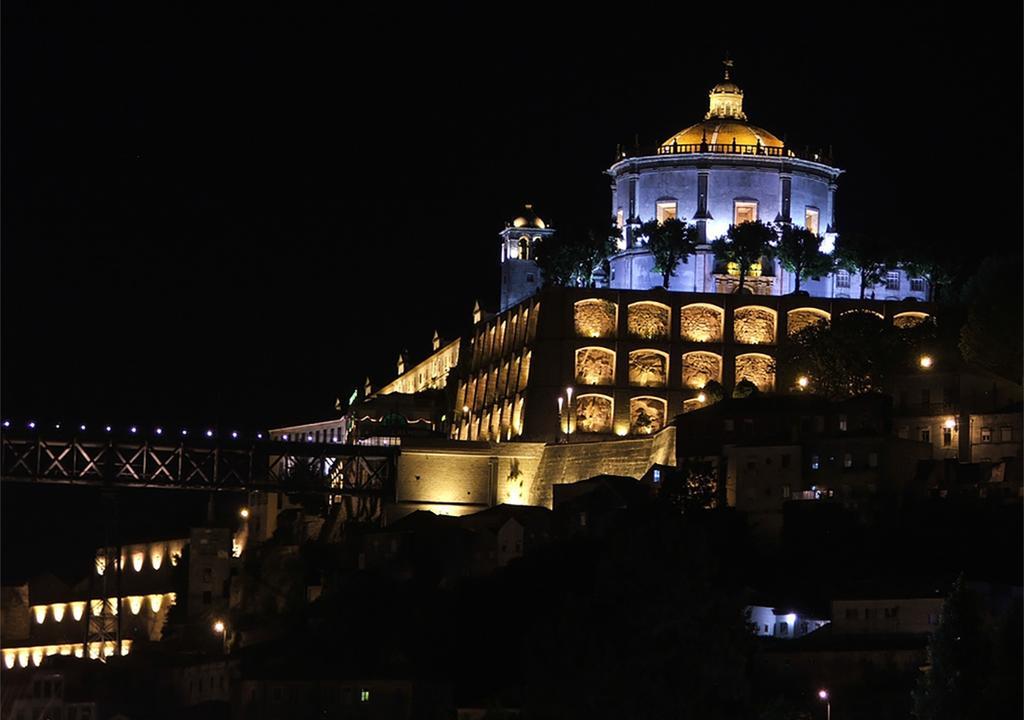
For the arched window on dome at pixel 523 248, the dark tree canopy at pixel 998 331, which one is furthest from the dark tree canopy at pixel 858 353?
the arched window on dome at pixel 523 248

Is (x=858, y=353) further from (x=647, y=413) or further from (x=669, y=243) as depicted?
(x=669, y=243)

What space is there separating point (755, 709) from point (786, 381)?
48.9 metres

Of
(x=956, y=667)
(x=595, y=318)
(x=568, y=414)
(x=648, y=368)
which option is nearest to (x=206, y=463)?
(x=568, y=414)

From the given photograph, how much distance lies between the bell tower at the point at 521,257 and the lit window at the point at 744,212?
44.4ft

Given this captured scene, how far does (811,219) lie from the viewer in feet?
516

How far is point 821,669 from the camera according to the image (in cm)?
10125

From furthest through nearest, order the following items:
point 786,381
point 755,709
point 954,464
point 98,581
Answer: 1. point 98,581
2. point 786,381
3. point 954,464
4. point 755,709

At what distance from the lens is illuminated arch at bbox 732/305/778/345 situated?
145500 mm

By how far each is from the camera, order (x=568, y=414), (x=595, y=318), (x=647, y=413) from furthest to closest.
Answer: (x=595, y=318) < (x=647, y=413) < (x=568, y=414)

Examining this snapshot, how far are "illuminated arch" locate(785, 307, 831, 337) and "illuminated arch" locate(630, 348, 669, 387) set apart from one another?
657cm

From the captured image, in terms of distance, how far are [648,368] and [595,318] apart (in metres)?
3.73

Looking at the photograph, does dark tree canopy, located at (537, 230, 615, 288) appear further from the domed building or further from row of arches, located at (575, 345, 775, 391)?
row of arches, located at (575, 345, 775, 391)

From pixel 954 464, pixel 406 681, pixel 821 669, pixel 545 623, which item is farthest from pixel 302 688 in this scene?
pixel 954 464

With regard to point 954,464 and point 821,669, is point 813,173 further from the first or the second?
point 821,669
